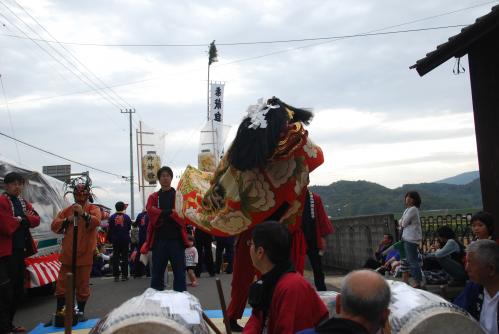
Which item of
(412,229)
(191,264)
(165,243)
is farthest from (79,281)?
(412,229)

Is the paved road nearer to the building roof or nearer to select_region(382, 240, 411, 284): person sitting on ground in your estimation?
select_region(382, 240, 411, 284): person sitting on ground

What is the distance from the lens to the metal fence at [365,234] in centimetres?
1013

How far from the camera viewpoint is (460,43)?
5656 millimetres

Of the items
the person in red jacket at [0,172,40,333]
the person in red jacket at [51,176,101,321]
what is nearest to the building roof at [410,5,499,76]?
the person in red jacket at [51,176,101,321]

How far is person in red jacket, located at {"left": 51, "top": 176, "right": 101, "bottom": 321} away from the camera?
5.75m

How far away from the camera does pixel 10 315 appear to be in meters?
5.80

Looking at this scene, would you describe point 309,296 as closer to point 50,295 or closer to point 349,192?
point 50,295

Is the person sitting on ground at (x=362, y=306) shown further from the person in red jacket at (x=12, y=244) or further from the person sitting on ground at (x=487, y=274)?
the person in red jacket at (x=12, y=244)

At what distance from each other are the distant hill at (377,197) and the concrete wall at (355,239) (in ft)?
92.8

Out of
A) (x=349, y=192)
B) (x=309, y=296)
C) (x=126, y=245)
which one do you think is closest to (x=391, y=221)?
(x=126, y=245)

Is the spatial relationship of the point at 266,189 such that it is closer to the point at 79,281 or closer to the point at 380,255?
the point at 79,281

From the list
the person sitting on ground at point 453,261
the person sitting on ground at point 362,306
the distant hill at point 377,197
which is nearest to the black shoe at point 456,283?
the person sitting on ground at point 453,261

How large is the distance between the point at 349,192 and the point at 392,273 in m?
55.6

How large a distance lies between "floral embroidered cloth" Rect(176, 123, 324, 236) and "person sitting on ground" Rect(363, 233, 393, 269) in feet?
21.5
